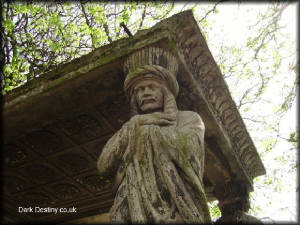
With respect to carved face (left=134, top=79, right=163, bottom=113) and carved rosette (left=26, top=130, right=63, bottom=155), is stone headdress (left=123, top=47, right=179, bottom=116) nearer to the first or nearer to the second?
carved face (left=134, top=79, right=163, bottom=113)

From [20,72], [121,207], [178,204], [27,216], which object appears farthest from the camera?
[20,72]

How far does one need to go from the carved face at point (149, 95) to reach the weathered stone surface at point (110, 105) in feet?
1.83

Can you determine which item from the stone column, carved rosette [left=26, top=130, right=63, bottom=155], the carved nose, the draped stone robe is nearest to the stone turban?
the carved nose

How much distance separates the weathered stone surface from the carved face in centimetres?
56

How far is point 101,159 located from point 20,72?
512cm

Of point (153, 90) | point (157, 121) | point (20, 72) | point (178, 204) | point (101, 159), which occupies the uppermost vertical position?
point (20, 72)

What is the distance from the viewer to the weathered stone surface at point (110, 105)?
13.7 ft

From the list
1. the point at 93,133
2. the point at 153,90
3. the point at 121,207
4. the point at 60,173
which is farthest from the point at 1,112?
the point at 121,207

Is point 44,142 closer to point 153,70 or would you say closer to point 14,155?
Result: point 14,155

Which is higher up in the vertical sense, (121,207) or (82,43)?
(82,43)

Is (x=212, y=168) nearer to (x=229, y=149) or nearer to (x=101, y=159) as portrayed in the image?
(x=229, y=149)

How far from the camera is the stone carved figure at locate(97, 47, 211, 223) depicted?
258 cm

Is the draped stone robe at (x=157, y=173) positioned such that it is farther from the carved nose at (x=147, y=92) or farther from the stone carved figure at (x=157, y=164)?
the carved nose at (x=147, y=92)

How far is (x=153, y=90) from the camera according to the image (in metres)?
3.70
